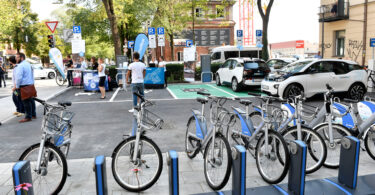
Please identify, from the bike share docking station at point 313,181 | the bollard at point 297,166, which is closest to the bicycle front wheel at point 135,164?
the bike share docking station at point 313,181

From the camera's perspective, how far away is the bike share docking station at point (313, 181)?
3.30m

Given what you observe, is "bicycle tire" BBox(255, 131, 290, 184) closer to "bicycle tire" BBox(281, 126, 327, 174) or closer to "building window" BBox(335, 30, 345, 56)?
"bicycle tire" BBox(281, 126, 327, 174)

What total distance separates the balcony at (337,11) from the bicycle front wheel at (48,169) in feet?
80.3

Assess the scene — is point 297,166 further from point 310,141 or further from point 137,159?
point 137,159

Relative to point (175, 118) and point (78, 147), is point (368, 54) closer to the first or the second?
point (175, 118)

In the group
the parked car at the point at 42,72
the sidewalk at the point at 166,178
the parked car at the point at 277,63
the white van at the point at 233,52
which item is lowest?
the sidewalk at the point at 166,178

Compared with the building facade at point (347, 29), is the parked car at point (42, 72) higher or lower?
lower

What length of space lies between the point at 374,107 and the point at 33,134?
283 inches

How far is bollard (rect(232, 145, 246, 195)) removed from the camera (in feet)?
10.4

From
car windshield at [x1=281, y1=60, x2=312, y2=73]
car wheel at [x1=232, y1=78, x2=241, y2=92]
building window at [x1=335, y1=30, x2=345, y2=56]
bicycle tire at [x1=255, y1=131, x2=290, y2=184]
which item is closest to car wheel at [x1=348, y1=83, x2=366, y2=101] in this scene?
car windshield at [x1=281, y1=60, x2=312, y2=73]

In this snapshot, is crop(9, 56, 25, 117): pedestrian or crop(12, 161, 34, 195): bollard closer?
crop(12, 161, 34, 195): bollard

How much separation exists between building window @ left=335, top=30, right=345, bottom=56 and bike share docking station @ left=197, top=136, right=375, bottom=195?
78.5 ft

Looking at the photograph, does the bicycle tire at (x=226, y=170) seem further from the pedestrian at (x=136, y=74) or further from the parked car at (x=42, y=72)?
the parked car at (x=42, y=72)

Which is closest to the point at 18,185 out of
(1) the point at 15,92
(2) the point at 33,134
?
(2) the point at 33,134
